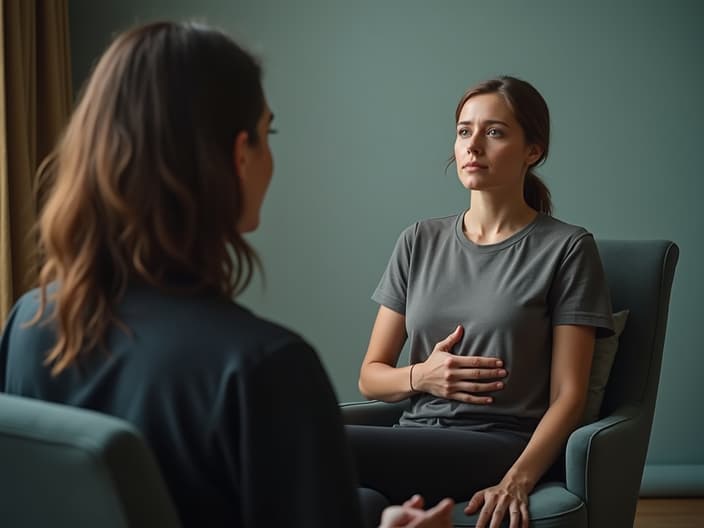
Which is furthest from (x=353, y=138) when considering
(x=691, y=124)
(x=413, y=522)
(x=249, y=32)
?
(x=413, y=522)

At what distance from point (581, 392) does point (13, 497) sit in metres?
1.49

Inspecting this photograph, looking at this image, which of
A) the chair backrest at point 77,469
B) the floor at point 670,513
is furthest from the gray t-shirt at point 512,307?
the chair backrest at point 77,469

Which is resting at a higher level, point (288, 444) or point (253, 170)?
point (253, 170)

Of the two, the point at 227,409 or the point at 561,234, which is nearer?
the point at 227,409

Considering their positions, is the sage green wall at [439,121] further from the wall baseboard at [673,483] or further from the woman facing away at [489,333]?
the woman facing away at [489,333]

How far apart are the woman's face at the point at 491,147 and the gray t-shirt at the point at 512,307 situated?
132 mm

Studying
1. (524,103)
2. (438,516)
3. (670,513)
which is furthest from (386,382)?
(670,513)

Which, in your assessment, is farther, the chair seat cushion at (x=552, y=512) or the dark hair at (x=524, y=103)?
the dark hair at (x=524, y=103)

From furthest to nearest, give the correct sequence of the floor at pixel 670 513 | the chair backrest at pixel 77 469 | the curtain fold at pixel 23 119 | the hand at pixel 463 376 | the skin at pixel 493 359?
the floor at pixel 670 513 → the curtain fold at pixel 23 119 → the hand at pixel 463 376 → the skin at pixel 493 359 → the chair backrest at pixel 77 469

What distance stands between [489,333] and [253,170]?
127 centimetres

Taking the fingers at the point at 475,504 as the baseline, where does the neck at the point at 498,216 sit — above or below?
above

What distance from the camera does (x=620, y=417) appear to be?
7.41 feet

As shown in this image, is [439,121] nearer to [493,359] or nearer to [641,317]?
[641,317]

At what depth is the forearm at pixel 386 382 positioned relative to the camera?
235 cm
